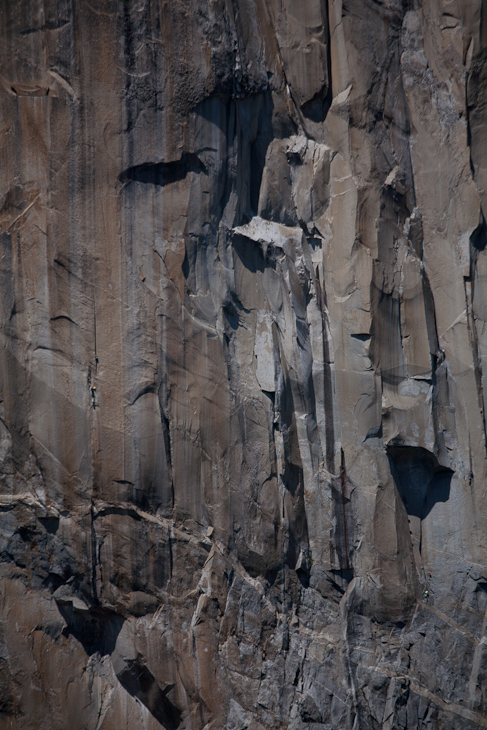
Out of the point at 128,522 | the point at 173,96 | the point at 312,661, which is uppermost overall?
the point at 173,96

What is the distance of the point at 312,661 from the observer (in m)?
9.05

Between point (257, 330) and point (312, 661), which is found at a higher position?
point (257, 330)

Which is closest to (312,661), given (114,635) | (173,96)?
(114,635)

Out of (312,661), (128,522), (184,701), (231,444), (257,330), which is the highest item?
(257,330)

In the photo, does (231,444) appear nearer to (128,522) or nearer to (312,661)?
(128,522)

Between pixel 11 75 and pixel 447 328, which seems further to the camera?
pixel 447 328

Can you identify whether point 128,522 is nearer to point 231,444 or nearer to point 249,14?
point 231,444

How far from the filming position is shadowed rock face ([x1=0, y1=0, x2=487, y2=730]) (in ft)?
28.2

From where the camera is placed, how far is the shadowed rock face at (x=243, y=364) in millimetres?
8586

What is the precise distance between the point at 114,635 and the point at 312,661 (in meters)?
2.91

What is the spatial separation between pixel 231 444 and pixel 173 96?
4.93m

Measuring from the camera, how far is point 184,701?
8.98m

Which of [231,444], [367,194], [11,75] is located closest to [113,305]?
[231,444]

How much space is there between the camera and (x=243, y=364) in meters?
9.09
